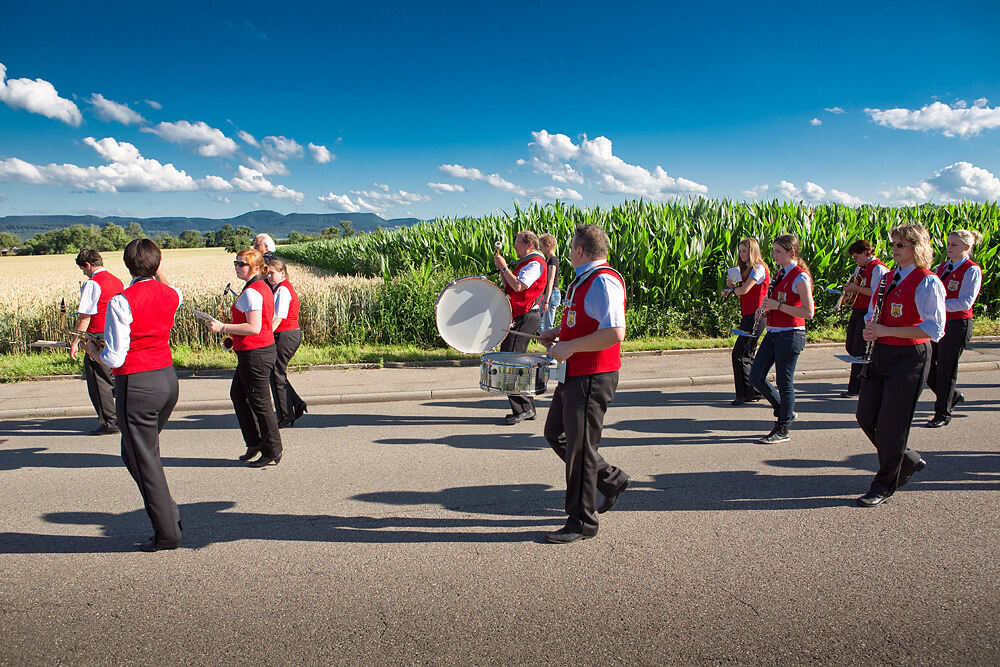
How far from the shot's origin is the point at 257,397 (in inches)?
221

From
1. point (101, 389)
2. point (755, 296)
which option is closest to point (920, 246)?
point (755, 296)

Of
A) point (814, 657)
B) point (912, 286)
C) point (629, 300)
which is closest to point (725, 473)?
point (912, 286)

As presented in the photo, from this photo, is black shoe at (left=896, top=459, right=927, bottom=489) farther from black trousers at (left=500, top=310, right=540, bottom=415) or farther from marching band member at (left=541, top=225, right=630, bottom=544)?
black trousers at (left=500, top=310, right=540, bottom=415)

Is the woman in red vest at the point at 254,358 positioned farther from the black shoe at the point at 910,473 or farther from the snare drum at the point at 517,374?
the black shoe at the point at 910,473

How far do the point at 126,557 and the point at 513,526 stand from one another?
2.39 metres

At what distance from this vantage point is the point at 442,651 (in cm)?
301

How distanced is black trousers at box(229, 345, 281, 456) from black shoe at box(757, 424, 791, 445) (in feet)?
14.9

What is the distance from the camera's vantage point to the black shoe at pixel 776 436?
636cm

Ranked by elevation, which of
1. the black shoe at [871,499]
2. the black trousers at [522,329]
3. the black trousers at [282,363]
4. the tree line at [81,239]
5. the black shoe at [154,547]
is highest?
the tree line at [81,239]

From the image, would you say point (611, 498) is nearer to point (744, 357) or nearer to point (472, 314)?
point (472, 314)

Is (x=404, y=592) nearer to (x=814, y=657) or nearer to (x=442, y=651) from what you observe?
(x=442, y=651)

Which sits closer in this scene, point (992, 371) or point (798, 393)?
point (798, 393)

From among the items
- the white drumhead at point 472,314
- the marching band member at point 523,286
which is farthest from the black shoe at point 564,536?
the marching band member at point 523,286

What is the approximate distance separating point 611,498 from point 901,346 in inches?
87.0
